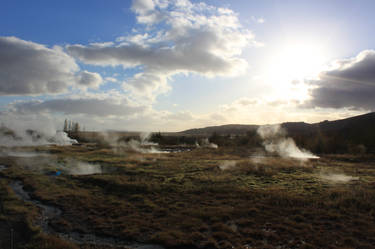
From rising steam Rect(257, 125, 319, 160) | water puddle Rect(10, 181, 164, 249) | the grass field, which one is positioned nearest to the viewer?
water puddle Rect(10, 181, 164, 249)

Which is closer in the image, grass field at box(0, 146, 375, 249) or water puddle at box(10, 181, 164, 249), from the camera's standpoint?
water puddle at box(10, 181, 164, 249)

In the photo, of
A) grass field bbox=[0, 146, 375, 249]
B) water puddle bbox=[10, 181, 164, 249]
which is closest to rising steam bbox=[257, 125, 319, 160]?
grass field bbox=[0, 146, 375, 249]

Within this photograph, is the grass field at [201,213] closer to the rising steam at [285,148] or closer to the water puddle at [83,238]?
the water puddle at [83,238]

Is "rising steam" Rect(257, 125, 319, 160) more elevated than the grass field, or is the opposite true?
"rising steam" Rect(257, 125, 319, 160)

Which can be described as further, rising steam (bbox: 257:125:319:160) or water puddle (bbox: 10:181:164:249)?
rising steam (bbox: 257:125:319:160)

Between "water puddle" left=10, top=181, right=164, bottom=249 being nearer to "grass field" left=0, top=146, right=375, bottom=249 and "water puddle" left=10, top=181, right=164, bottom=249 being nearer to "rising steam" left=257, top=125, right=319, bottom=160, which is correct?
"grass field" left=0, top=146, right=375, bottom=249

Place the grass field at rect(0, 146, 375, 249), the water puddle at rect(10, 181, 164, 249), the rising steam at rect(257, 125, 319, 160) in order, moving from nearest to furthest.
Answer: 1. the water puddle at rect(10, 181, 164, 249)
2. the grass field at rect(0, 146, 375, 249)
3. the rising steam at rect(257, 125, 319, 160)

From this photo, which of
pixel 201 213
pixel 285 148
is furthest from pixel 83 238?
pixel 285 148

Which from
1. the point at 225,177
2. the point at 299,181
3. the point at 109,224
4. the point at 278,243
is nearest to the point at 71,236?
the point at 109,224

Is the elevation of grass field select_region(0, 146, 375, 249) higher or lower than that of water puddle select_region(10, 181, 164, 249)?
higher

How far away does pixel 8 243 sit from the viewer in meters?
12.7

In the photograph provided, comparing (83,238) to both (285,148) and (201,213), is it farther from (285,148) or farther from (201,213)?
(285,148)

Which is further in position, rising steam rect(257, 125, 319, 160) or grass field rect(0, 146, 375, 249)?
rising steam rect(257, 125, 319, 160)

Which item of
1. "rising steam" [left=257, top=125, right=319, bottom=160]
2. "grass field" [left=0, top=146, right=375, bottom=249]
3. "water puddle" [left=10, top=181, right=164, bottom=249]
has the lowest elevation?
"water puddle" [left=10, top=181, right=164, bottom=249]
